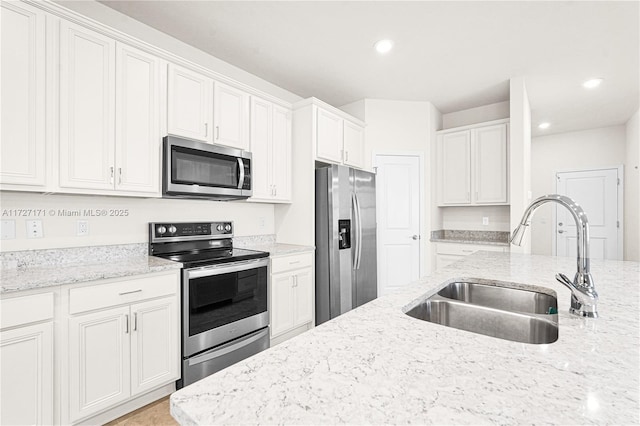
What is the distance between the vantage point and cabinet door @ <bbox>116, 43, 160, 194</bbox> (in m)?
2.02

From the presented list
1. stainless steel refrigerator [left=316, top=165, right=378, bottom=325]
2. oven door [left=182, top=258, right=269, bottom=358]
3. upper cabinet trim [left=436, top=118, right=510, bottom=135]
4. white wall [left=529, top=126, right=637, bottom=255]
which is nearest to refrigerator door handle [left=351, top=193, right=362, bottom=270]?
stainless steel refrigerator [left=316, top=165, right=378, bottom=325]

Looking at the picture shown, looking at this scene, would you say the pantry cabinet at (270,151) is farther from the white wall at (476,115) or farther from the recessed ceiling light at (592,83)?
A: the recessed ceiling light at (592,83)

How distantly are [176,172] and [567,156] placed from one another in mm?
6523

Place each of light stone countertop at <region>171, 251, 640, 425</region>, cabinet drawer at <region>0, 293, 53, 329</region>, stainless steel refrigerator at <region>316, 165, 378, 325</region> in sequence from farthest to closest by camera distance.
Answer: stainless steel refrigerator at <region>316, 165, 378, 325</region>
cabinet drawer at <region>0, 293, 53, 329</region>
light stone countertop at <region>171, 251, 640, 425</region>

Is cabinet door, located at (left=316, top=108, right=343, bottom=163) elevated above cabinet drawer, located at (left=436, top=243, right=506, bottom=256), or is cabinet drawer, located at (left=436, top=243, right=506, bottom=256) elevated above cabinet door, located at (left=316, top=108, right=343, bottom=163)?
cabinet door, located at (left=316, top=108, right=343, bottom=163)

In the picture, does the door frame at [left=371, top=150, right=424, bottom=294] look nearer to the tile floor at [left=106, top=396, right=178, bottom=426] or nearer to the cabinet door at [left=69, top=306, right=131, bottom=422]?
the tile floor at [left=106, top=396, right=178, bottom=426]

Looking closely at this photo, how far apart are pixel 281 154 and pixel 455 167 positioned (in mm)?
2515

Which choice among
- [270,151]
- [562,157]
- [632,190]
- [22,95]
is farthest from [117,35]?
[562,157]

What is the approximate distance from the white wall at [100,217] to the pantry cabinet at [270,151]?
38cm

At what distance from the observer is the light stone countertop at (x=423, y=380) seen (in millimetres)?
496

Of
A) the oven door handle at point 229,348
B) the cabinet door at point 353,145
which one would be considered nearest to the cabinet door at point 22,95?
the oven door handle at point 229,348

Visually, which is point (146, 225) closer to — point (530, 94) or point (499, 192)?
point (499, 192)

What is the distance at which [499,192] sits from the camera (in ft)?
12.7

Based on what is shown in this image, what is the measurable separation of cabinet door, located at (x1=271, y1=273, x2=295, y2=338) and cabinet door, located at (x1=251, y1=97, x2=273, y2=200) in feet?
2.70
